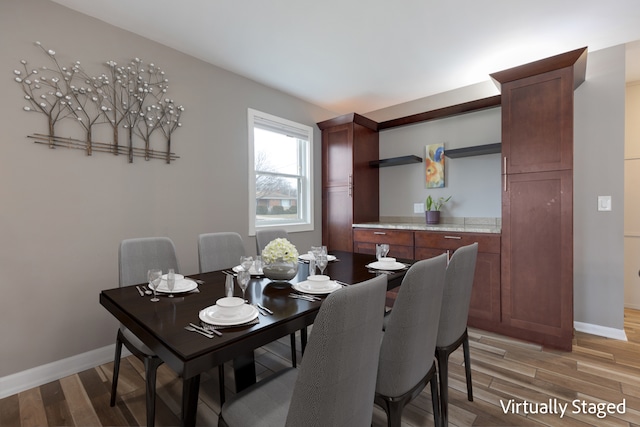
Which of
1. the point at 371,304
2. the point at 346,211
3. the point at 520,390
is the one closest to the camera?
the point at 371,304

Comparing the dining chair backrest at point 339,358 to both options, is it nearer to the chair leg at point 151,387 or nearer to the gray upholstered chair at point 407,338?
the gray upholstered chair at point 407,338

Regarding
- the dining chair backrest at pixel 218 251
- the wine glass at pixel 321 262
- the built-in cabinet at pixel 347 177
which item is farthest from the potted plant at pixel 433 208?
the dining chair backrest at pixel 218 251

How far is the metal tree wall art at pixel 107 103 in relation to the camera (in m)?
1.97

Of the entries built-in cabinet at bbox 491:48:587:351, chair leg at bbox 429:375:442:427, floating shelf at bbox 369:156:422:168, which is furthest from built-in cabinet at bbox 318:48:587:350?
chair leg at bbox 429:375:442:427

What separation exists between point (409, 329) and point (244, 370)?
76 cm

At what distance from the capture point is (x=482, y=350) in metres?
2.35

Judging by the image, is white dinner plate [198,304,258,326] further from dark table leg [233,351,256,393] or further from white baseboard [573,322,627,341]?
white baseboard [573,322,627,341]

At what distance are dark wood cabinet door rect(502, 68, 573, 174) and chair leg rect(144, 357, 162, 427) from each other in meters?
2.88

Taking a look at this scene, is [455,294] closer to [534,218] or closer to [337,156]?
[534,218]

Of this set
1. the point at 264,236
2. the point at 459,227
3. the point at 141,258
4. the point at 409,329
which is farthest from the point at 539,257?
the point at 141,258

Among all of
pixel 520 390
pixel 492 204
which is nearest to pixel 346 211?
pixel 492 204

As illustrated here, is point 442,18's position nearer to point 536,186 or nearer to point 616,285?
point 536,186

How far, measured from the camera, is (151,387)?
4.33 feet

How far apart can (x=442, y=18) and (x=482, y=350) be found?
103 inches
